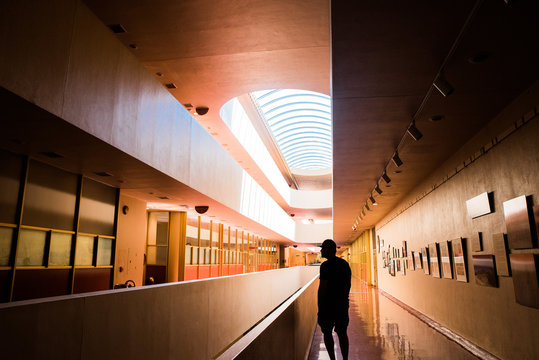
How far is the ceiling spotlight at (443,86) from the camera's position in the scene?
4871 millimetres

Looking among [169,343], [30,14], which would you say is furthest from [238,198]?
[30,14]

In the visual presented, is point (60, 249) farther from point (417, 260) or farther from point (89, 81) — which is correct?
point (417, 260)

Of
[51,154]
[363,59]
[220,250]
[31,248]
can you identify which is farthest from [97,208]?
[220,250]

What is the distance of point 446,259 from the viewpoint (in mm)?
8781

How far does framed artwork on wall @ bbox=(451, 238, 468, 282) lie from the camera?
760 cm

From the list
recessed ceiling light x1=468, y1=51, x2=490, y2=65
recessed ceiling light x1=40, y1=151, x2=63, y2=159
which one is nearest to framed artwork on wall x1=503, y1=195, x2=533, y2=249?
recessed ceiling light x1=468, y1=51, x2=490, y2=65

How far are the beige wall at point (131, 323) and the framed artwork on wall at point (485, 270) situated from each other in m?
5.39

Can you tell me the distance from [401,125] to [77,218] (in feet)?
24.6

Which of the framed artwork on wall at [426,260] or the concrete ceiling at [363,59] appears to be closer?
Result: the concrete ceiling at [363,59]

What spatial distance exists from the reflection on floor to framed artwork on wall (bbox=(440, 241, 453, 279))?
1.31m

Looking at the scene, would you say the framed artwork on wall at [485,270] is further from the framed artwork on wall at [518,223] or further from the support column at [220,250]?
the support column at [220,250]

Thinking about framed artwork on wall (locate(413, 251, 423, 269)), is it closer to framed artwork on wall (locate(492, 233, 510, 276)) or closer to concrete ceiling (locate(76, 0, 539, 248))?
concrete ceiling (locate(76, 0, 539, 248))

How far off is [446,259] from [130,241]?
8773 millimetres

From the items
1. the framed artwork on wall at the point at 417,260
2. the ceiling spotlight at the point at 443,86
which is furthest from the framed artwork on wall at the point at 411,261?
the ceiling spotlight at the point at 443,86
